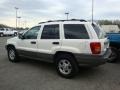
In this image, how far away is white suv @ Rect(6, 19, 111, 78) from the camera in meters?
5.93

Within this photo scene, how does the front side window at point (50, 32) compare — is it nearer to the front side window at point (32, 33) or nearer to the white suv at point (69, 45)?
the white suv at point (69, 45)

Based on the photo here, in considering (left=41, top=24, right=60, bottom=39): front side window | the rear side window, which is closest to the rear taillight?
the rear side window

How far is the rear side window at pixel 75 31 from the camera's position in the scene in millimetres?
6074

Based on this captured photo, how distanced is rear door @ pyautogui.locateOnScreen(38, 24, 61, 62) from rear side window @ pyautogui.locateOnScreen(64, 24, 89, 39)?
1.16 feet

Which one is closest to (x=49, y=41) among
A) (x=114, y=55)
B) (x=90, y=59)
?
(x=90, y=59)

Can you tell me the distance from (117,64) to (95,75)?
2.10 m

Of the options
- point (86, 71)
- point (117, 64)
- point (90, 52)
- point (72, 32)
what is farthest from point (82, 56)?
point (117, 64)

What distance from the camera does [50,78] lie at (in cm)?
642

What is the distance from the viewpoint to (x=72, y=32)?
6.32 metres

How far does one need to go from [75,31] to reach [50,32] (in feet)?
3.61

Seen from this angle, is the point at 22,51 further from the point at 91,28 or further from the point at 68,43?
the point at 91,28

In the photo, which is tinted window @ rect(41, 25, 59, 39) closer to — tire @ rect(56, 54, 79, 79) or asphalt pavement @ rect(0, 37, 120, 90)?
tire @ rect(56, 54, 79, 79)

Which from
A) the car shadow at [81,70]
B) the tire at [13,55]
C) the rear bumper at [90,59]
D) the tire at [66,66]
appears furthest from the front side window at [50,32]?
the tire at [13,55]

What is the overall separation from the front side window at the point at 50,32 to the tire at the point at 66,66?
2.50 feet
